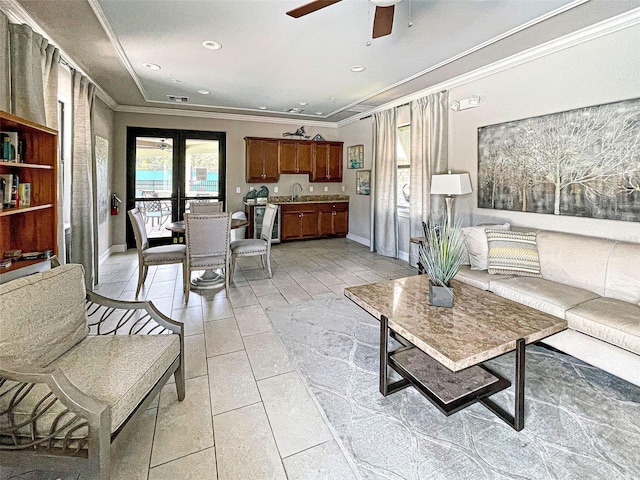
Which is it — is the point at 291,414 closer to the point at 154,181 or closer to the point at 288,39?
the point at 288,39

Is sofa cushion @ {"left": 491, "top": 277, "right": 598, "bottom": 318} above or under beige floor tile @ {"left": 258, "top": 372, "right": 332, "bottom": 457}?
above

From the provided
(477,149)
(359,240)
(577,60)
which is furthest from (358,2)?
(359,240)

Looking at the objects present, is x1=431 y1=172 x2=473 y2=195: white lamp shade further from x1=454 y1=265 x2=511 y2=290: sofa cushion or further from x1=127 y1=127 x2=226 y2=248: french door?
x1=127 y1=127 x2=226 y2=248: french door

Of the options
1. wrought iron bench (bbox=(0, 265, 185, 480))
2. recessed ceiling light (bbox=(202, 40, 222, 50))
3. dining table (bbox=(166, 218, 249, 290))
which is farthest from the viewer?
dining table (bbox=(166, 218, 249, 290))

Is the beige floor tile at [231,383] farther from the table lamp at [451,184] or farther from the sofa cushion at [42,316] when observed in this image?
the table lamp at [451,184]

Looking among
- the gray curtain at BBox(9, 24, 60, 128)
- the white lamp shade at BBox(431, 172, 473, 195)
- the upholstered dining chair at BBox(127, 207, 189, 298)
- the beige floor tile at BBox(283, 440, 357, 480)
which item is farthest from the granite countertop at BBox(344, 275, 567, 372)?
the gray curtain at BBox(9, 24, 60, 128)

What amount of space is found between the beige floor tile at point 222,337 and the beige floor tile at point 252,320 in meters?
0.06

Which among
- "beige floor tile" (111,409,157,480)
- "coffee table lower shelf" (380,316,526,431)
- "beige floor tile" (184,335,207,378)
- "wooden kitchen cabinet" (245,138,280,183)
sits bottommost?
"beige floor tile" (111,409,157,480)

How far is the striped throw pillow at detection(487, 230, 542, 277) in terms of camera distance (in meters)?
3.09

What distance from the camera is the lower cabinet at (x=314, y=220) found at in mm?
7168

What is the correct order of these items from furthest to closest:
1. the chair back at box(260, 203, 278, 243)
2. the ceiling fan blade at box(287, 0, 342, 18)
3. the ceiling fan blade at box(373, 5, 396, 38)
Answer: the chair back at box(260, 203, 278, 243) → the ceiling fan blade at box(373, 5, 396, 38) → the ceiling fan blade at box(287, 0, 342, 18)

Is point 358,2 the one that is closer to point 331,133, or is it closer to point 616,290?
point 616,290

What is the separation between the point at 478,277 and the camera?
123 inches

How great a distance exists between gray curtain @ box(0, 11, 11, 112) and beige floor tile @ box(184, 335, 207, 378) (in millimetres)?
2355
